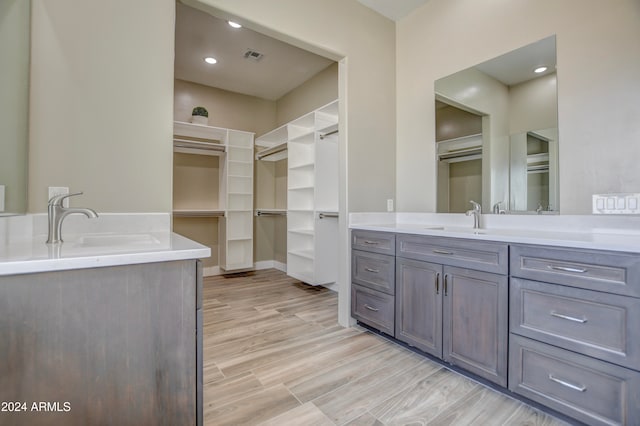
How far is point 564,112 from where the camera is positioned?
191cm

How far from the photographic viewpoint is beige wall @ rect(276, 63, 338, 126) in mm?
3923

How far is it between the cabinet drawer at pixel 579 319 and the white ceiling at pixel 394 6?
100 inches

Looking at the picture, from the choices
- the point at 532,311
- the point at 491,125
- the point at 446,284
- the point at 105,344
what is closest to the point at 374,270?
the point at 446,284

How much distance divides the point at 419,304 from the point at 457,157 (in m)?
1.29

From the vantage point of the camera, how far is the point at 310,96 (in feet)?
14.1

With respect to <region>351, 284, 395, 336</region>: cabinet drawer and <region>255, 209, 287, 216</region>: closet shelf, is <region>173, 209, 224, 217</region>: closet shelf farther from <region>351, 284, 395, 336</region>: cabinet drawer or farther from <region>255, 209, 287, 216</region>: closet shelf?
<region>351, 284, 395, 336</region>: cabinet drawer

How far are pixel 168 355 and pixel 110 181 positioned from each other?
3.45ft

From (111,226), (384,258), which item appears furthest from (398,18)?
(111,226)

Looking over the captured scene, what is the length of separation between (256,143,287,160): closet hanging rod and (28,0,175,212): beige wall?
260cm

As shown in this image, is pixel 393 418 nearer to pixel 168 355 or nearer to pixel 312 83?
pixel 168 355

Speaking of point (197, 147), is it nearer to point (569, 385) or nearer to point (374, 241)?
point (374, 241)

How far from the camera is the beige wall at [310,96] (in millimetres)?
3923

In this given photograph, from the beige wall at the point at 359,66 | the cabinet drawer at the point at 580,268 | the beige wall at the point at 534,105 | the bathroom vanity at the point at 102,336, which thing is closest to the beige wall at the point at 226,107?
the beige wall at the point at 359,66

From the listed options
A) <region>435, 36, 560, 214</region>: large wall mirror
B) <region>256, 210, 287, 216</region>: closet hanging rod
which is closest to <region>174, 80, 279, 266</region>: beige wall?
<region>256, 210, 287, 216</region>: closet hanging rod
